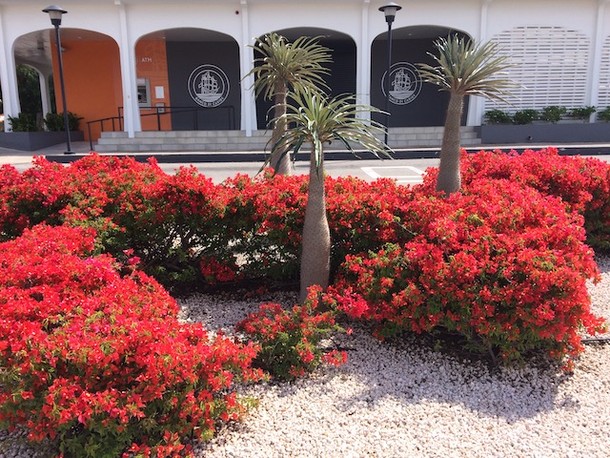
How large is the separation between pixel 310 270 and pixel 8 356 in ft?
6.65

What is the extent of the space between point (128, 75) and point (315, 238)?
1495 centimetres

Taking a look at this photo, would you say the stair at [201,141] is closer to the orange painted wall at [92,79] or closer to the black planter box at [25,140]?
the black planter box at [25,140]

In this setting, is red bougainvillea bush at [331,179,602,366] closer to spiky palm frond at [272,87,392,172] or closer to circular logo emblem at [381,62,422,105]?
spiky palm frond at [272,87,392,172]

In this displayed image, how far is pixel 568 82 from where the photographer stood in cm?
1823

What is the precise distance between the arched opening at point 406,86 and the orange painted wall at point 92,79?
9475mm

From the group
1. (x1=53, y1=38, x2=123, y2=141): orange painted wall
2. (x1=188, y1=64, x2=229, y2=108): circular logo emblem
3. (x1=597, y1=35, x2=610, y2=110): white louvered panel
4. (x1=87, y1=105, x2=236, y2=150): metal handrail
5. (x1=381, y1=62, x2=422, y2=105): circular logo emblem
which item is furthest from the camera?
(x1=381, y1=62, x2=422, y2=105): circular logo emblem

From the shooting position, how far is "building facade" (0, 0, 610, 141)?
16766 millimetres

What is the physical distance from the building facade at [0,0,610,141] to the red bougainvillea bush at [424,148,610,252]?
10277 mm

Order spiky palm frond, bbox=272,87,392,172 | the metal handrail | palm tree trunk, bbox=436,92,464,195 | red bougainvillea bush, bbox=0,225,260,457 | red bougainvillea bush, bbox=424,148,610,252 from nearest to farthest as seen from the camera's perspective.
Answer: red bougainvillea bush, bbox=0,225,260,457, spiky palm frond, bbox=272,87,392,172, palm tree trunk, bbox=436,92,464,195, red bougainvillea bush, bbox=424,148,610,252, the metal handrail

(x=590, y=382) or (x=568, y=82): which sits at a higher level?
(x=568, y=82)

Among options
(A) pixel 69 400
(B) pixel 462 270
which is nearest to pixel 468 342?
(B) pixel 462 270

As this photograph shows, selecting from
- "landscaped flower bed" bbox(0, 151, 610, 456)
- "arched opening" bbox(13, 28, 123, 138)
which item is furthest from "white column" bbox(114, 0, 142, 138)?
"landscaped flower bed" bbox(0, 151, 610, 456)

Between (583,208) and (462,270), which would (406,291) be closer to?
(462,270)

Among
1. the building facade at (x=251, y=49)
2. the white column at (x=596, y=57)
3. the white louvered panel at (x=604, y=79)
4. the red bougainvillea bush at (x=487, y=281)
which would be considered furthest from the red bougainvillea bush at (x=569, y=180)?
the white louvered panel at (x=604, y=79)
